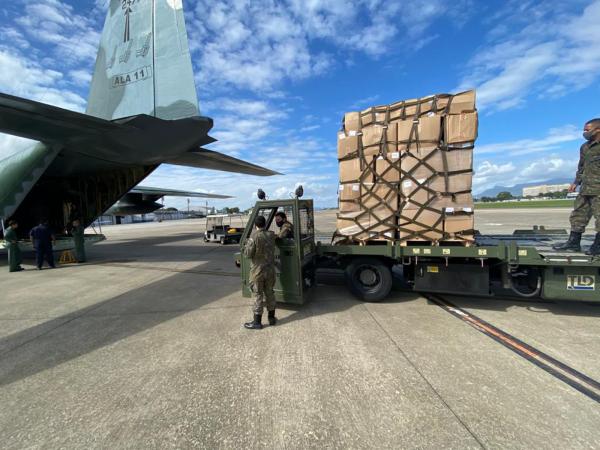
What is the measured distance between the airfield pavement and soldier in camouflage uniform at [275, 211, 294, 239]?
4.58 ft

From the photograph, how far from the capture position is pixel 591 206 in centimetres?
447

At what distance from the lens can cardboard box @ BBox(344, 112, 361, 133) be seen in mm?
5006

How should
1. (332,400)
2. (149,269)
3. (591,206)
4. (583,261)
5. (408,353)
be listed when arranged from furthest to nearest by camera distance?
(149,269) → (591,206) → (583,261) → (408,353) → (332,400)

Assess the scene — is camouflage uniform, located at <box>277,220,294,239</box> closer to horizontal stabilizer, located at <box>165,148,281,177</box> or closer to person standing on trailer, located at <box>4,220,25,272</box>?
horizontal stabilizer, located at <box>165,148,281,177</box>

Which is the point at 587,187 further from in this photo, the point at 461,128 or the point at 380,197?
the point at 380,197

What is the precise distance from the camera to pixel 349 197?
5027 millimetres

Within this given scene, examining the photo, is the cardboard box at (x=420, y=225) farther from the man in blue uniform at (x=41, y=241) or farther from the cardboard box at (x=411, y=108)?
the man in blue uniform at (x=41, y=241)

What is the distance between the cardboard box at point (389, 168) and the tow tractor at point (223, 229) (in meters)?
12.0

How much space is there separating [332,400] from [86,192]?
49.8 feet

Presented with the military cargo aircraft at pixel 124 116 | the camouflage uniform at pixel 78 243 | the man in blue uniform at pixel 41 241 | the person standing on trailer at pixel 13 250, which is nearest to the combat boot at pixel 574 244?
the military cargo aircraft at pixel 124 116

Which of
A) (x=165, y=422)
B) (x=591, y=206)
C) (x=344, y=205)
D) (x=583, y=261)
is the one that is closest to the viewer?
(x=165, y=422)

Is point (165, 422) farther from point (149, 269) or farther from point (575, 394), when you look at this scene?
point (149, 269)

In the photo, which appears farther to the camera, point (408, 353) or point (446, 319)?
point (446, 319)

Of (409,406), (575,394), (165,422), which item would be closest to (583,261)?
(575,394)
